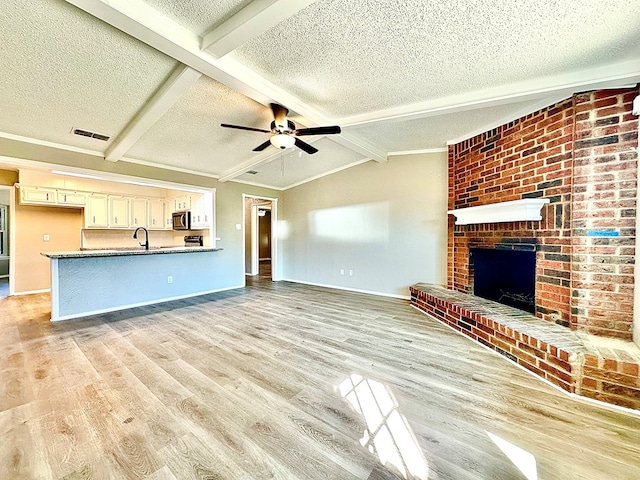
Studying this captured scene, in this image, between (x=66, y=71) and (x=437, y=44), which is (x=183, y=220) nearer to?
(x=66, y=71)

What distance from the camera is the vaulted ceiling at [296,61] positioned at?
5.68 ft

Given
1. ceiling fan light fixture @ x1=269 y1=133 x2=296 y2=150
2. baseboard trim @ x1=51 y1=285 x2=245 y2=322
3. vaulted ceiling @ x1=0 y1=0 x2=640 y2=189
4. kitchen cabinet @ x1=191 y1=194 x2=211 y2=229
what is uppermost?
vaulted ceiling @ x1=0 y1=0 x2=640 y2=189

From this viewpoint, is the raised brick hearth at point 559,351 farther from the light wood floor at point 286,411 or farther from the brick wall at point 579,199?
the brick wall at point 579,199

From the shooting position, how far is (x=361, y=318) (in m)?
3.66

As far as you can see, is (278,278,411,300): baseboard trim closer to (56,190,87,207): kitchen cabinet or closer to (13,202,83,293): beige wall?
(56,190,87,207): kitchen cabinet

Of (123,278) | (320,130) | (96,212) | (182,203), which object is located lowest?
(123,278)

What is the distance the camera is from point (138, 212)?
6211 millimetres

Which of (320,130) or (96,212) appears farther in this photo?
(96,212)

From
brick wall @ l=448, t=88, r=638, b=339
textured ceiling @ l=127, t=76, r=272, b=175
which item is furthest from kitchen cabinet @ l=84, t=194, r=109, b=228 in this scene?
brick wall @ l=448, t=88, r=638, b=339

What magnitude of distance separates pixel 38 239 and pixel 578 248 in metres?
8.73

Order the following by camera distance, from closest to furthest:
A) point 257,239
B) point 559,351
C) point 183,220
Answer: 1. point 559,351
2. point 183,220
3. point 257,239

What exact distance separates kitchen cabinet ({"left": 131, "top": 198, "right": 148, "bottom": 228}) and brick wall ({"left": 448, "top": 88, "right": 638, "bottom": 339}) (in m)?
7.28

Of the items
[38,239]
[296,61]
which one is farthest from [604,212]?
[38,239]

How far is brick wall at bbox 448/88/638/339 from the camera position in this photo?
2.16 meters
